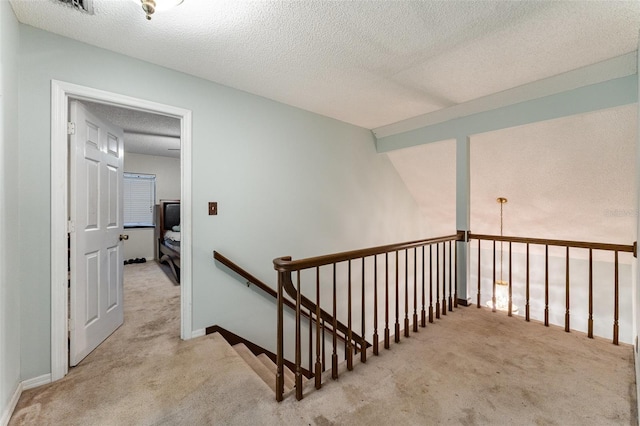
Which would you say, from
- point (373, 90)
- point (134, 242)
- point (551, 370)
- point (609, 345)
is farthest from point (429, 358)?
point (134, 242)

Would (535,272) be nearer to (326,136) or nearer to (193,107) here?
(326,136)

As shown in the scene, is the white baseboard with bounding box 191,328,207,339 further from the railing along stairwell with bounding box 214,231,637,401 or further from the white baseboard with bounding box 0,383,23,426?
the white baseboard with bounding box 0,383,23,426

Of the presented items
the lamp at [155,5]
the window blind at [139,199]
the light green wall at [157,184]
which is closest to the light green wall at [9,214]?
the lamp at [155,5]

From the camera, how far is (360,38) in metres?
1.83

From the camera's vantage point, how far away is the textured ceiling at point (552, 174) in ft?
8.28

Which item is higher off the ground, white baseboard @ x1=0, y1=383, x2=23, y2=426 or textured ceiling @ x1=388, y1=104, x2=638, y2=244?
→ textured ceiling @ x1=388, y1=104, x2=638, y2=244

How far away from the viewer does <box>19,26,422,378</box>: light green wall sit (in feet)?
5.65

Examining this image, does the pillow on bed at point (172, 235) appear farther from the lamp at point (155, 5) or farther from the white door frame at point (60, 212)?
the lamp at point (155, 5)

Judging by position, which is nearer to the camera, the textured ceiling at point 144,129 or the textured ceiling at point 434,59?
the textured ceiling at point 434,59

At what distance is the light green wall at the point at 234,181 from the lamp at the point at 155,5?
31.7 inches

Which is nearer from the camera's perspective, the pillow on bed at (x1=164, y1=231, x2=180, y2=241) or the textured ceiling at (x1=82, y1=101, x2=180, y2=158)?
the textured ceiling at (x1=82, y1=101, x2=180, y2=158)

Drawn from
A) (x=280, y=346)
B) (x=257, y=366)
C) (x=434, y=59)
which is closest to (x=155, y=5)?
(x=434, y=59)

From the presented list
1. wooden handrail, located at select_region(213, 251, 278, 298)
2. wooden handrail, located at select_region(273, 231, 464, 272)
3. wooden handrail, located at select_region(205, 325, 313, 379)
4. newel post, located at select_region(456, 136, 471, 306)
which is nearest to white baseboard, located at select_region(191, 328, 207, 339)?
wooden handrail, located at select_region(205, 325, 313, 379)

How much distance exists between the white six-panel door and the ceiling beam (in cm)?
335
